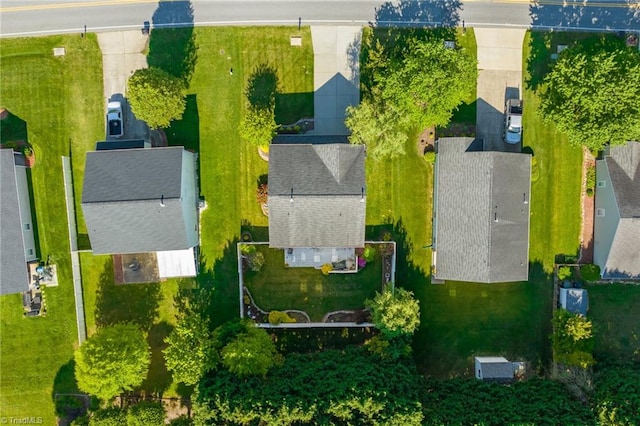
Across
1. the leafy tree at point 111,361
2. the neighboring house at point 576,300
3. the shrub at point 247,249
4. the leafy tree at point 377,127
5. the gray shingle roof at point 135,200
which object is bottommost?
the leafy tree at point 111,361

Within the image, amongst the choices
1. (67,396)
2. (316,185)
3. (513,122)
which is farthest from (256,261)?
(513,122)

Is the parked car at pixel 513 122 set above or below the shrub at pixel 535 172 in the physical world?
above

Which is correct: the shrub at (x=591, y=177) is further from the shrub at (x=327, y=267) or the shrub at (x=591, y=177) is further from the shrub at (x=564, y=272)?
the shrub at (x=327, y=267)

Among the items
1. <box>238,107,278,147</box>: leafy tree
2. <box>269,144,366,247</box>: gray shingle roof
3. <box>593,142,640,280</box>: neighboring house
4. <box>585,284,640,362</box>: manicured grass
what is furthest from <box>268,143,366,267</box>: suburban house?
<box>585,284,640,362</box>: manicured grass

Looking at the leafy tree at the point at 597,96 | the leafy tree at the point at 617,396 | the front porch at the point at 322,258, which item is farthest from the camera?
the front porch at the point at 322,258

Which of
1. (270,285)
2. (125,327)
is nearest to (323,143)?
(270,285)

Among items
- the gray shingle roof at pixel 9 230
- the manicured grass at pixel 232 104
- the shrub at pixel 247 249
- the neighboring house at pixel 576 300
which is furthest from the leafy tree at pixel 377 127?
the gray shingle roof at pixel 9 230
